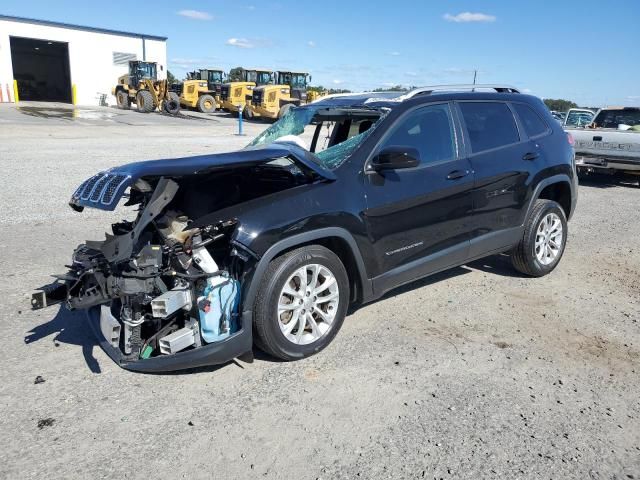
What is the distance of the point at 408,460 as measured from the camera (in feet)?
9.10

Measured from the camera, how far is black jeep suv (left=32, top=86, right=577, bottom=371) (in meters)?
3.35

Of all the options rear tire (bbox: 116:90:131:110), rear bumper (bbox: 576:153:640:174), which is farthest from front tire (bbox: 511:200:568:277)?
rear tire (bbox: 116:90:131:110)

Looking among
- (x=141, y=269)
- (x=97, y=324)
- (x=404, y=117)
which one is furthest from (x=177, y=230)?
(x=404, y=117)

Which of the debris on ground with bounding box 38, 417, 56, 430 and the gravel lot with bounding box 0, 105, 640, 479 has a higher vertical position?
the gravel lot with bounding box 0, 105, 640, 479

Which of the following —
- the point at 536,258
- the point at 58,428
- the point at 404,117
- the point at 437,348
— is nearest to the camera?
the point at 58,428

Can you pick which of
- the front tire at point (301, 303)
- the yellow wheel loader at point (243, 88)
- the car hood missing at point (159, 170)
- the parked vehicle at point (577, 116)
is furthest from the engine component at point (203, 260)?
the yellow wheel loader at point (243, 88)

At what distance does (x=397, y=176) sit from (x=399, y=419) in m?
1.84

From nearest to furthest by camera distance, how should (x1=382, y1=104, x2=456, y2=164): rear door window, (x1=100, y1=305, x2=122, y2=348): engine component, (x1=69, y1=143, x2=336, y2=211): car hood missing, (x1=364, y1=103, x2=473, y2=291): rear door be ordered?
(x1=69, y1=143, x2=336, y2=211): car hood missing
(x1=100, y1=305, x2=122, y2=348): engine component
(x1=364, y1=103, x2=473, y2=291): rear door
(x1=382, y1=104, x2=456, y2=164): rear door window

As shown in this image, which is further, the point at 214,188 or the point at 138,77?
the point at 138,77

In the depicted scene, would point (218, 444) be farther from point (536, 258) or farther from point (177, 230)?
point (536, 258)

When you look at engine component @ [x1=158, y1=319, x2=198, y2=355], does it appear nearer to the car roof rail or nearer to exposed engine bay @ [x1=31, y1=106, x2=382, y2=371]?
exposed engine bay @ [x1=31, y1=106, x2=382, y2=371]

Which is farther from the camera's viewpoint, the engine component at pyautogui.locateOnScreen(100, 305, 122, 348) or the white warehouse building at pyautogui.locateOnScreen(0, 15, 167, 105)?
the white warehouse building at pyautogui.locateOnScreen(0, 15, 167, 105)

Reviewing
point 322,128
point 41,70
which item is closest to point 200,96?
point 41,70

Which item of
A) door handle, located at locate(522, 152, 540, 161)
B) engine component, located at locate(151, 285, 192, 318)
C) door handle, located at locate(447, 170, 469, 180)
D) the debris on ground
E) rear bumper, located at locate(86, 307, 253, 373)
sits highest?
door handle, located at locate(522, 152, 540, 161)
